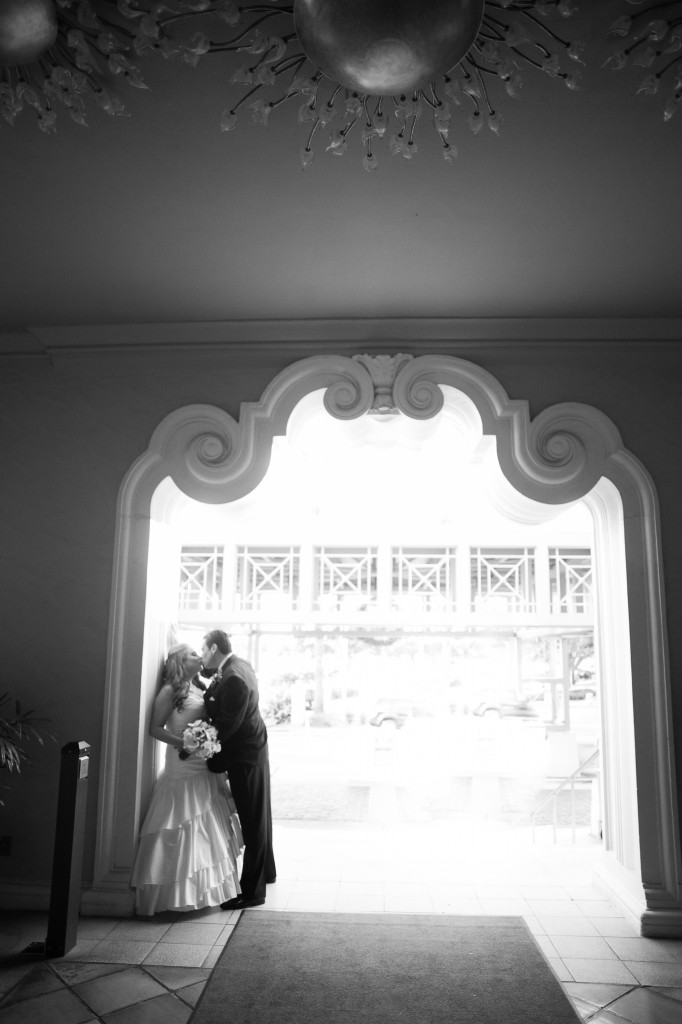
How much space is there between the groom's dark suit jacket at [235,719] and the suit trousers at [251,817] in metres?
0.06

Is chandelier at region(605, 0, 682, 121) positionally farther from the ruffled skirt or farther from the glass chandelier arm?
the ruffled skirt

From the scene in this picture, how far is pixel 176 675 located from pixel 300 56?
341 centimetres

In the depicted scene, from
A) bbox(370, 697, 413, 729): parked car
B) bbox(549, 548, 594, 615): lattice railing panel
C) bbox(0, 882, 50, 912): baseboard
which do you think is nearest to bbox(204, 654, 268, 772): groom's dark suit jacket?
bbox(0, 882, 50, 912): baseboard

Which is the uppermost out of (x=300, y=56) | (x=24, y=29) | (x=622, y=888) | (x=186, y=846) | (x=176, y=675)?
(x=300, y=56)

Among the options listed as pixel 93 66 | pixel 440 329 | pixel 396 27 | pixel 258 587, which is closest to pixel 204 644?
pixel 440 329

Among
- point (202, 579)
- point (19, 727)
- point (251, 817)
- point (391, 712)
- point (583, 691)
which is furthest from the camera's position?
point (583, 691)

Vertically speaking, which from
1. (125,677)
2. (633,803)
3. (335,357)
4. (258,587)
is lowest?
(633,803)

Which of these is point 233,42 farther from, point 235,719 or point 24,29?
point 235,719

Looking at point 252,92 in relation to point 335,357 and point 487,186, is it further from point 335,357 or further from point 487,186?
point 335,357

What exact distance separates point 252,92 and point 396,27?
93cm

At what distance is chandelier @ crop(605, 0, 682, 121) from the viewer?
2.31 m

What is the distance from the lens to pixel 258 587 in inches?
363

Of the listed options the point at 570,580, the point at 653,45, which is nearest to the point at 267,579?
the point at 570,580

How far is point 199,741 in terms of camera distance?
434 centimetres
